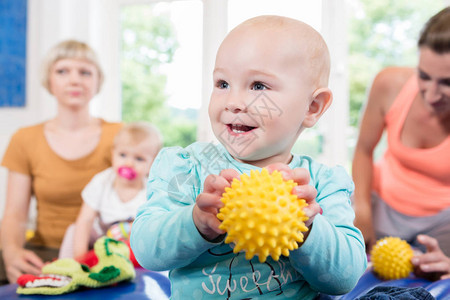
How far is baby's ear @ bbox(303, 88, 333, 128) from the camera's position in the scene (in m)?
0.71

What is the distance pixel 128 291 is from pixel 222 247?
431 millimetres

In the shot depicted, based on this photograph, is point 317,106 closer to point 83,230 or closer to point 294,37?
point 294,37

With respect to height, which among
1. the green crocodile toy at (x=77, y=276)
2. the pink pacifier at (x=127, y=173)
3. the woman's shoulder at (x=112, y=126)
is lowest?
the green crocodile toy at (x=77, y=276)

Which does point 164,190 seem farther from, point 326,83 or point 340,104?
point 340,104

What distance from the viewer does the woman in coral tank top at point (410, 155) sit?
1.25 meters

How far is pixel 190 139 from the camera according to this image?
258 centimetres

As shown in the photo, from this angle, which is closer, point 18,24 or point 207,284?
point 207,284

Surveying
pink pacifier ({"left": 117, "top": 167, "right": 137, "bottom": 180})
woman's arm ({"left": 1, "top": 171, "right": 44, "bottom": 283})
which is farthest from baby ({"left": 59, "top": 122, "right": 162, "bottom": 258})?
woman's arm ({"left": 1, "top": 171, "right": 44, "bottom": 283})

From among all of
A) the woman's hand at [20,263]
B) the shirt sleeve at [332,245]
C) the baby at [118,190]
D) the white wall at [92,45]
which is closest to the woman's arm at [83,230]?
the baby at [118,190]

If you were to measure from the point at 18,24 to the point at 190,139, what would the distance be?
121 centimetres

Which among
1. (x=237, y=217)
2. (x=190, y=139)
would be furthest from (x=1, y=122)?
(x=237, y=217)

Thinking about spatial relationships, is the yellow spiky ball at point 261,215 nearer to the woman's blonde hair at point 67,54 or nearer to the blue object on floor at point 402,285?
the blue object on floor at point 402,285

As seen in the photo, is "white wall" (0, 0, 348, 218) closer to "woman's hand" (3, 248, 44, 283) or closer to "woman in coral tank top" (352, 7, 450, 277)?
"woman in coral tank top" (352, 7, 450, 277)

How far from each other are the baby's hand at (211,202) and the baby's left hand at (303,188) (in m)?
0.06
